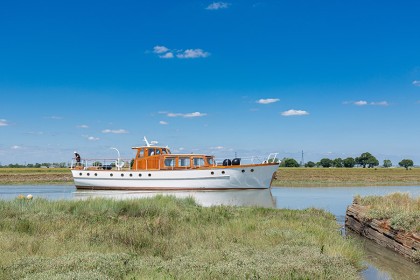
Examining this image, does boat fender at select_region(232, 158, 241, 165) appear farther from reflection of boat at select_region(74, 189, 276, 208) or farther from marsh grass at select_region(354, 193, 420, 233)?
marsh grass at select_region(354, 193, 420, 233)

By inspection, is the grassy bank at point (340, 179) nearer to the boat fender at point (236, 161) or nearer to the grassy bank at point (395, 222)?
the boat fender at point (236, 161)

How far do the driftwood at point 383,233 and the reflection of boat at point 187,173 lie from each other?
2394 cm

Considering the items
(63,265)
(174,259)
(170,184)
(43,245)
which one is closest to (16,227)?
(43,245)

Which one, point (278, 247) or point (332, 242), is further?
point (332, 242)

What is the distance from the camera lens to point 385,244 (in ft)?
44.8

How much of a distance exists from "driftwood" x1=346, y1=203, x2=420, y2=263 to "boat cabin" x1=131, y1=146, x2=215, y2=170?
83.3 ft

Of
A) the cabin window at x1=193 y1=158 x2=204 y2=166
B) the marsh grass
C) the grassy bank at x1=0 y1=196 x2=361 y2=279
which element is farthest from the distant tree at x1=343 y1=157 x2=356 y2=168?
the grassy bank at x1=0 y1=196 x2=361 y2=279

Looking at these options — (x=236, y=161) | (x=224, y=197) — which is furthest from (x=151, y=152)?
(x=224, y=197)

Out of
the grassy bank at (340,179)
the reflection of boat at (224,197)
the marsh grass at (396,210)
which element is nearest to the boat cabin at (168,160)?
the reflection of boat at (224,197)

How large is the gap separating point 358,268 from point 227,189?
32.2m

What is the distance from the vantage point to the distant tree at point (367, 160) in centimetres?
14650

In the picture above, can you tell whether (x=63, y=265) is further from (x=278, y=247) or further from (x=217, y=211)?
(x=217, y=211)

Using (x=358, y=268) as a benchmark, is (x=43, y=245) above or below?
above

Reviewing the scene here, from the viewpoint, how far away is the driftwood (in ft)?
38.4
